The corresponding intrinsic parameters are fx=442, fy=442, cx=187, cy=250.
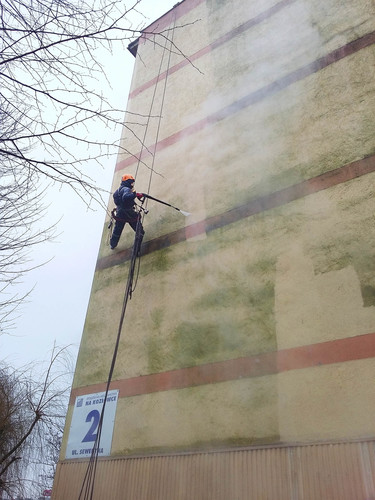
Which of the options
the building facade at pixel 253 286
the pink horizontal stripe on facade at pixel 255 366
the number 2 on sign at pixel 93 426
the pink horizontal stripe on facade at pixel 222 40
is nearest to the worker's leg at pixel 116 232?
the building facade at pixel 253 286

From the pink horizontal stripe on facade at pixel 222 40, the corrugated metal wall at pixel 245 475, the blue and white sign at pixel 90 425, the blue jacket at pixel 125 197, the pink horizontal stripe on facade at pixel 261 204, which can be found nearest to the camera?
the corrugated metal wall at pixel 245 475

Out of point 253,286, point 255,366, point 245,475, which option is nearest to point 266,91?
point 253,286

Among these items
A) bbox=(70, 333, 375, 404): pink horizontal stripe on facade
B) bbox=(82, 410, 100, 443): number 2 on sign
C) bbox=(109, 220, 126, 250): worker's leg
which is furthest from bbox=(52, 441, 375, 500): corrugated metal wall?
bbox=(109, 220, 126, 250): worker's leg

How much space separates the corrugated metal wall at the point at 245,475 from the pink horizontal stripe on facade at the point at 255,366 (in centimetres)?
85

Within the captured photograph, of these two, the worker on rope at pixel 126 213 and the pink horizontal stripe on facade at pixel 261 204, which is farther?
the worker on rope at pixel 126 213

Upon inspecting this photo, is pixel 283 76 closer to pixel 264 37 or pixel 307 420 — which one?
pixel 264 37

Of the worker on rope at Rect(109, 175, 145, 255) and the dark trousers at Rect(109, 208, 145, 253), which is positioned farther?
the dark trousers at Rect(109, 208, 145, 253)

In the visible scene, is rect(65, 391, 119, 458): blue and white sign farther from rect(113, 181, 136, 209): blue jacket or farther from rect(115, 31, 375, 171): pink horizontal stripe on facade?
rect(115, 31, 375, 171): pink horizontal stripe on facade

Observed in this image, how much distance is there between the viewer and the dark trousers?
7511mm

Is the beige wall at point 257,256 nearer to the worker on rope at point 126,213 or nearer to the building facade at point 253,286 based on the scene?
the building facade at point 253,286

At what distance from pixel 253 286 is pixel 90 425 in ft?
10.3

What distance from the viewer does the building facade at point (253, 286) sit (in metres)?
4.67

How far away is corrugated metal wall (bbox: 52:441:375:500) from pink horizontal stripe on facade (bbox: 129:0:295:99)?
23.9 ft

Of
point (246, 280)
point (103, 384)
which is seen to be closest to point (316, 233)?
point (246, 280)
